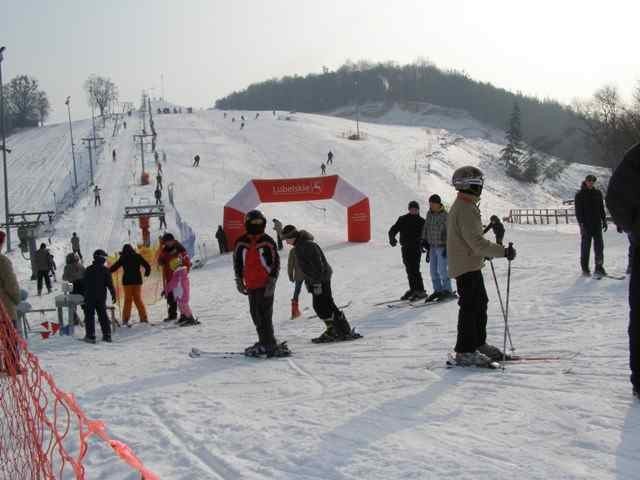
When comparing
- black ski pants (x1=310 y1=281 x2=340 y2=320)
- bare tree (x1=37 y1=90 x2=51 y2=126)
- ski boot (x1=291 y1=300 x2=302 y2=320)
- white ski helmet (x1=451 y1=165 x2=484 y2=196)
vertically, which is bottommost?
ski boot (x1=291 y1=300 x2=302 y2=320)

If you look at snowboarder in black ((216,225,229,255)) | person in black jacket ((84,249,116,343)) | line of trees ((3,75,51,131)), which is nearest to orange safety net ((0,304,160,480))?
person in black jacket ((84,249,116,343))

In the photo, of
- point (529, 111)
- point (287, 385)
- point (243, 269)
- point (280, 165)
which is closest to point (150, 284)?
point (243, 269)

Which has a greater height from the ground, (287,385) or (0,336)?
(0,336)

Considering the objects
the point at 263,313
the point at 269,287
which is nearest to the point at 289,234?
the point at 269,287

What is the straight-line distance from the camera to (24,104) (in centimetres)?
11262

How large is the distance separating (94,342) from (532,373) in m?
6.47

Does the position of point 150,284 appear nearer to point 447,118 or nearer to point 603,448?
point 603,448

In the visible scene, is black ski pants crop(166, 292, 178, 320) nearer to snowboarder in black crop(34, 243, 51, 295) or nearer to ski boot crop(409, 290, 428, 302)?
ski boot crop(409, 290, 428, 302)

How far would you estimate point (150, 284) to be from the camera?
13891 mm

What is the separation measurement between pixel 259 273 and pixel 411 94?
145 metres

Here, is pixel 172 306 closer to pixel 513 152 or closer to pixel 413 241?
pixel 413 241

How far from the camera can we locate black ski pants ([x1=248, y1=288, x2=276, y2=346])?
7336 mm

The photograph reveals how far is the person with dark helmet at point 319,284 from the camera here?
8188 mm

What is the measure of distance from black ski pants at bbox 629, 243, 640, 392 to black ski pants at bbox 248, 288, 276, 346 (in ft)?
12.6
